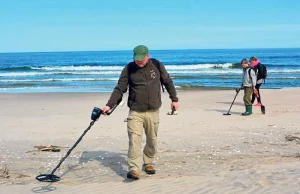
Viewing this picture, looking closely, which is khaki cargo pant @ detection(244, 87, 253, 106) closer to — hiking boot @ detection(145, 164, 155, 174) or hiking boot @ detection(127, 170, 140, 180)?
hiking boot @ detection(145, 164, 155, 174)

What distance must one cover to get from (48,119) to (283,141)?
254 inches

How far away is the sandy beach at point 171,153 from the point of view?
614 cm

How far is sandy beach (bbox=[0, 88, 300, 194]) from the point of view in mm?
6141

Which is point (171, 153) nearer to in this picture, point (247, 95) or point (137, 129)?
point (137, 129)

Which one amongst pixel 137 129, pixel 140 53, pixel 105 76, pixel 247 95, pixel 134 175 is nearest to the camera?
pixel 140 53

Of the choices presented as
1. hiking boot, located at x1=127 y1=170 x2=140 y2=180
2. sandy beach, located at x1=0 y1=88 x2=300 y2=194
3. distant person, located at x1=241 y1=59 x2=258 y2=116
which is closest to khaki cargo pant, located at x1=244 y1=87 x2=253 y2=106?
distant person, located at x1=241 y1=59 x2=258 y2=116

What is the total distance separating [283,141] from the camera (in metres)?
9.08

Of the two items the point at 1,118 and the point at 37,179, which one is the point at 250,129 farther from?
the point at 1,118

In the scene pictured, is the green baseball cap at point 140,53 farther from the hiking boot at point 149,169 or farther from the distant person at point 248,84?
the distant person at point 248,84

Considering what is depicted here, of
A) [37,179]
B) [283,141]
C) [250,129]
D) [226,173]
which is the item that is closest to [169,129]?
[250,129]

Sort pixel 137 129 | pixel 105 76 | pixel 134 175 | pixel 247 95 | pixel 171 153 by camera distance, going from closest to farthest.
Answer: pixel 134 175 < pixel 137 129 < pixel 171 153 < pixel 247 95 < pixel 105 76

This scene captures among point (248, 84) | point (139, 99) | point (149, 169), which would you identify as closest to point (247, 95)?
point (248, 84)

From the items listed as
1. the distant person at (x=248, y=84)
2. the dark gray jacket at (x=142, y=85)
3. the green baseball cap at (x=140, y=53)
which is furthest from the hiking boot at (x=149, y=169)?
the distant person at (x=248, y=84)

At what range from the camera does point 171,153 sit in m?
8.19
